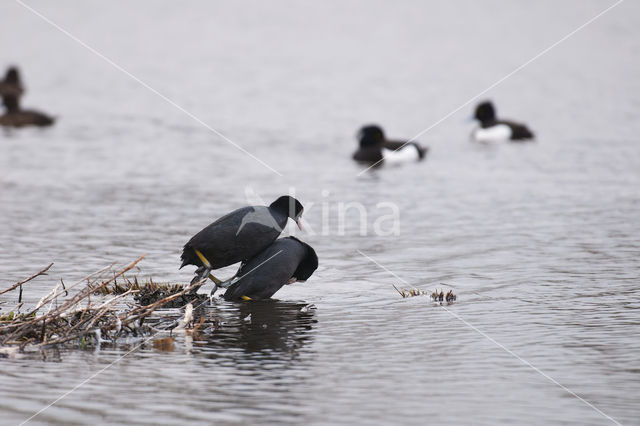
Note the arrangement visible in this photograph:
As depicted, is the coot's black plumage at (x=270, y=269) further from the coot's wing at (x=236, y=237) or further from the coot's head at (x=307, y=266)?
the coot's wing at (x=236, y=237)

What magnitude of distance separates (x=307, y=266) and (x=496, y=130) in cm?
1504

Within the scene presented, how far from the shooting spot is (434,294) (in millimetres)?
10078

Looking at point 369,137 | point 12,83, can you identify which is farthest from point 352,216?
point 12,83

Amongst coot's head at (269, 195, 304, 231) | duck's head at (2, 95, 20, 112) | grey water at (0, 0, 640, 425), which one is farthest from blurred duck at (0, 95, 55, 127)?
coot's head at (269, 195, 304, 231)

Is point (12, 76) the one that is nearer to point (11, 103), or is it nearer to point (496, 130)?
point (11, 103)

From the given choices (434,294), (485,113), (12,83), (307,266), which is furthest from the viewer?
(12,83)

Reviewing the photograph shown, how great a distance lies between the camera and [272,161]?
21.2 metres

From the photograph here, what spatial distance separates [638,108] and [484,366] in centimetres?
2151

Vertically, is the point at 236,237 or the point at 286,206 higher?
the point at 286,206

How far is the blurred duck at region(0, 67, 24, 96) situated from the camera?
98.7 feet

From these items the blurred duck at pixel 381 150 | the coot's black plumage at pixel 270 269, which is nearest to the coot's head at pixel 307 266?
the coot's black plumage at pixel 270 269

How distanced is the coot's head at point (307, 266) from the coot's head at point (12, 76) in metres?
23.3

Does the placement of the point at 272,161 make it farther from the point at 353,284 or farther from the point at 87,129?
the point at 353,284

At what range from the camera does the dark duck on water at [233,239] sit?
991 cm
